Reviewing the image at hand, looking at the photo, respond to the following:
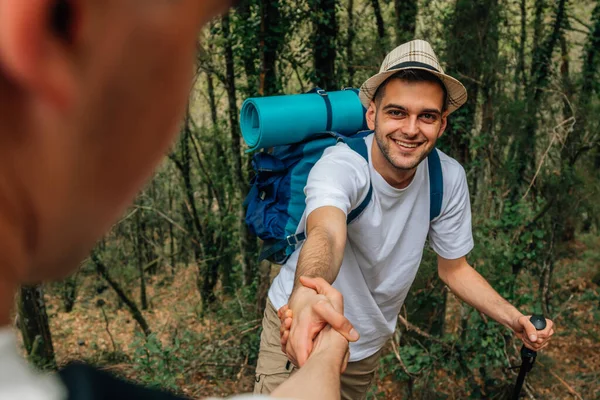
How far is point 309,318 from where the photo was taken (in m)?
1.80

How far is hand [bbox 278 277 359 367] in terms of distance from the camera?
173 centimetres

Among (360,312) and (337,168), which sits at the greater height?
(337,168)

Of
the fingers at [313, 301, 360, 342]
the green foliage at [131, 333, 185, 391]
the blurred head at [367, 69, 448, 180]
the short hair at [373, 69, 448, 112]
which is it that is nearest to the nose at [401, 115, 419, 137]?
the blurred head at [367, 69, 448, 180]

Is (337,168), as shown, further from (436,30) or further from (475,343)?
(436,30)

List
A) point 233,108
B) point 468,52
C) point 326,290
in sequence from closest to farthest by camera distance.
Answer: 1. point 326,290
2. point 468,52
3. point 233,108

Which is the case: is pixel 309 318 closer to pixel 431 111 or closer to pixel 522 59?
pixel 431 111

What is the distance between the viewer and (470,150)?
6062mm

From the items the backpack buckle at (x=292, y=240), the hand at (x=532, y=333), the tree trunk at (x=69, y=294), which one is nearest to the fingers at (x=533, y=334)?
the hand at (x=532, y=333)

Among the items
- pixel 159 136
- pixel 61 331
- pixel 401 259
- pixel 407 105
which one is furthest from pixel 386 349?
pixel 61 331

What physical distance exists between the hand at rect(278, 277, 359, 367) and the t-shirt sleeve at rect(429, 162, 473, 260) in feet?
4.31

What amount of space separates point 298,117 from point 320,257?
3.41 feet

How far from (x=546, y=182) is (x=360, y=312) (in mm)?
3776

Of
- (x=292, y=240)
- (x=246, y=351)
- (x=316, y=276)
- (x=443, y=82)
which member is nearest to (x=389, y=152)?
(x=443, y=82)

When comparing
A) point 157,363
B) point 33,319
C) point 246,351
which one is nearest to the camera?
point 157,363
